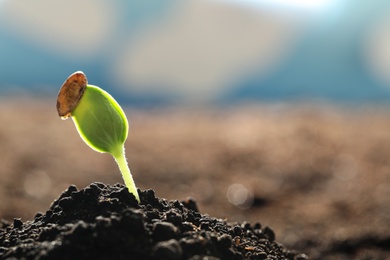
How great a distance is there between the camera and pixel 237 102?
32.5ft

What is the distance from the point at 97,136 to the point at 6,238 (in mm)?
373

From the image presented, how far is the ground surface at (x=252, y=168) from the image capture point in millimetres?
3656

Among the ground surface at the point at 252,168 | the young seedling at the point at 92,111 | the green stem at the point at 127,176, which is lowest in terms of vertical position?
the green stem at the point at 127,176

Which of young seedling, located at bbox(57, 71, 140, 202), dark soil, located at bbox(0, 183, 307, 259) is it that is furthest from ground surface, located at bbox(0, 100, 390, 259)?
young seedling, located at bbox(57, 71, 140, 202)

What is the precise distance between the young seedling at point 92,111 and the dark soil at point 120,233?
0.12 metres

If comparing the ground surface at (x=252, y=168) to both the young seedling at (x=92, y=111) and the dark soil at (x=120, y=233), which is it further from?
the young seedling at (x=92, y=111)

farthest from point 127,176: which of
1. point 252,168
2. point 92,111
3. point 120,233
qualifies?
point 252,168

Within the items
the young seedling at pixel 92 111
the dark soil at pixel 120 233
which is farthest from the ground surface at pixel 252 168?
the young seedling at pixel 92 111

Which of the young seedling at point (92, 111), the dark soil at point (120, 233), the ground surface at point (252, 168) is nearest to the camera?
the dark soil at point (120, 233)

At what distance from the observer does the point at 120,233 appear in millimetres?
1369

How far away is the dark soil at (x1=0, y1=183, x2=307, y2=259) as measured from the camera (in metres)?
1.35

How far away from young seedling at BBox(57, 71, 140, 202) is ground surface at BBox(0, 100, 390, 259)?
1.50 m

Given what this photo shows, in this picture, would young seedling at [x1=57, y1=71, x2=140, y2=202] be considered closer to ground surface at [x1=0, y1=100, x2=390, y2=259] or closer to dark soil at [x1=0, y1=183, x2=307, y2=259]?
dark soil at [x1=0, y1=183, x2=307, y2=259]

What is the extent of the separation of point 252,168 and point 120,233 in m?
3.88
